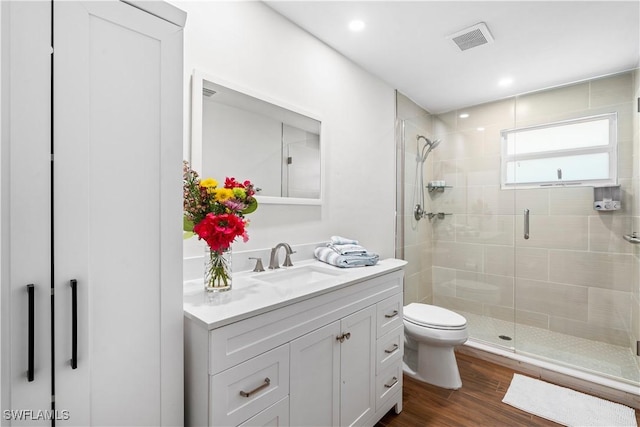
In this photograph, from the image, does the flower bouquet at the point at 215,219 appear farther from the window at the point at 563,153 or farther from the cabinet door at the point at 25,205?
the window at the point at 563,153

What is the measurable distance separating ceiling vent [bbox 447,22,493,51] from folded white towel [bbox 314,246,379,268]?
1592 mm

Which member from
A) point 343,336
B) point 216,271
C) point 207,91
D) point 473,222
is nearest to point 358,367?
point 343,336

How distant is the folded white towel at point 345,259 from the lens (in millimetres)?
1834

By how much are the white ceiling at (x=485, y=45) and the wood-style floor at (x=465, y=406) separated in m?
2.45

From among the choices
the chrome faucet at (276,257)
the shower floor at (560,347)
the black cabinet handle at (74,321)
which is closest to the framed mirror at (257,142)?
the chrome faucet at (276,257)

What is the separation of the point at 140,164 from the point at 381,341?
1476mm

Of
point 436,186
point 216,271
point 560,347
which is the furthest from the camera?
point 436,186

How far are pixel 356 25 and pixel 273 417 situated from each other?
85.8 inches

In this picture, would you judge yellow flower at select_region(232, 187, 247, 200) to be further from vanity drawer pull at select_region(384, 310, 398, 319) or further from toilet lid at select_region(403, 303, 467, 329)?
toilet lid at select_region(403, 303, 467, 329)

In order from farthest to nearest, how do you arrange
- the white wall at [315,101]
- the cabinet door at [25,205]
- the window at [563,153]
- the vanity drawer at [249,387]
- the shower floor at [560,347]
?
the window at [563,153] < the shower floor at [560,347] < the white wall at [315,101] < the vanity drawer at [249,387] < the cabinet door at [25,205]

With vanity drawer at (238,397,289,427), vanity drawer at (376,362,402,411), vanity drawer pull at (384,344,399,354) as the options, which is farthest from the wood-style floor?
vanity drawer at (238,397,289,427)

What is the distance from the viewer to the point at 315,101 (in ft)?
6.88

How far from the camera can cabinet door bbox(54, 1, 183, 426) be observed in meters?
0.78

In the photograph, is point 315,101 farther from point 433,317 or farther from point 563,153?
point 563,153
